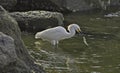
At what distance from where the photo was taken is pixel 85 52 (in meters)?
12.0

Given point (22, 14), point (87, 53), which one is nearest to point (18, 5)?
point (22, 14)

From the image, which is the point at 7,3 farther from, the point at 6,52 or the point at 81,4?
the point at 6,52

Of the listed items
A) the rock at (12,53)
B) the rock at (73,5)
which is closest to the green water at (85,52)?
the rock at (12,53)

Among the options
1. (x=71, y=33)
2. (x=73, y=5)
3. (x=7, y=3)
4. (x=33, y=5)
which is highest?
(x=71, y=33)

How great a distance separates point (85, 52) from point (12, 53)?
639 centimetres

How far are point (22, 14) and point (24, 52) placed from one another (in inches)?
348

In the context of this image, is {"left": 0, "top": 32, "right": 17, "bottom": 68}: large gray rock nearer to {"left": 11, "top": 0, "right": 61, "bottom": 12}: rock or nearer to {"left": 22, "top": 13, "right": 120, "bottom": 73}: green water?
{"left": 22, "top": 13, "right": 120, "bottom": 73}: green water

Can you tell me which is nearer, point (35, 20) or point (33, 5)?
point (35, 20)

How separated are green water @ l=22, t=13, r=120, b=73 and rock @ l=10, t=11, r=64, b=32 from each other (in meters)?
0.89

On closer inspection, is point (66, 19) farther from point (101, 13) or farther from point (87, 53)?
Answer: point (87, 53)

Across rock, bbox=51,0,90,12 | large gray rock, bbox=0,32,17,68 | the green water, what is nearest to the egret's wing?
the green water

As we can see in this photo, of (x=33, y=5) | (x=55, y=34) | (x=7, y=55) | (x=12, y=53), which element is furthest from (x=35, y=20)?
(x=7, y=55)

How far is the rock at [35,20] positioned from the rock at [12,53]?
26.4 feet

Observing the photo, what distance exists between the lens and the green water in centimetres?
997
